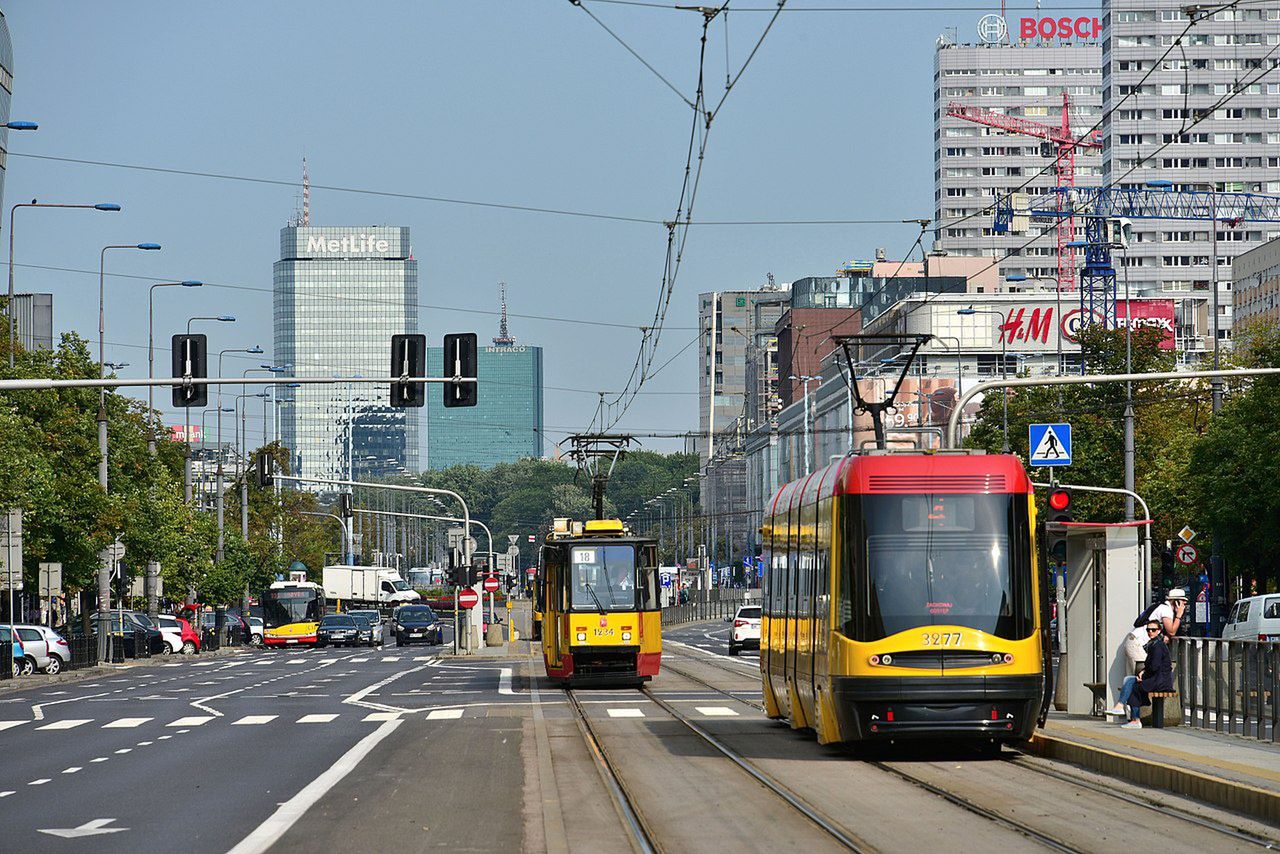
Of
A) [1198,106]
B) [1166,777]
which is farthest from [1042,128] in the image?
[1166,777]

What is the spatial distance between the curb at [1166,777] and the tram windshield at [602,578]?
57.2 feet

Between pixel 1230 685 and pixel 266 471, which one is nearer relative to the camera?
pixel 1230 685

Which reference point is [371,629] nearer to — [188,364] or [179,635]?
[179,635]

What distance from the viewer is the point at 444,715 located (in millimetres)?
28766

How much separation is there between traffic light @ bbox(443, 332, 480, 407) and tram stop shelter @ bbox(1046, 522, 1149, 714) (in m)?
11.2

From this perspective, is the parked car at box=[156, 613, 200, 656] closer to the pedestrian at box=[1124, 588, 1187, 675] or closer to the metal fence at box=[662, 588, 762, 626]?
the metal fence at box=[662, 588, 762, 626]

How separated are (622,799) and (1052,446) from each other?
16613 millimetres

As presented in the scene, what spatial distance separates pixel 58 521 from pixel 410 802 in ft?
126

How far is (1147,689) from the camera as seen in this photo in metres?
21.5

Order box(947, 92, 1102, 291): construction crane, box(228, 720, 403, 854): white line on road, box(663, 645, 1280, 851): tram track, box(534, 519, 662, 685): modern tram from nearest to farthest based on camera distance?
box(663, 645, 1280, 851): tram track
box(228, 720, 403, 854): white line on road
box(534, 519, 662, 685): modern tram
box(947, 92, 1102, 291): construction crane

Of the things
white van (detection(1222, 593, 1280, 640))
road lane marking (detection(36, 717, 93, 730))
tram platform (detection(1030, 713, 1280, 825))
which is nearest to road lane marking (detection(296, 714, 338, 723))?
road lane marking (detection(36, 717, 93, 730))

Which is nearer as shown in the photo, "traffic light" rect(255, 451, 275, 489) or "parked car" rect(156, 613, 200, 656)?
"traffic light" rect(255, 451, 275, 489)

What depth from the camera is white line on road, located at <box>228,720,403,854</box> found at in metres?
12.9

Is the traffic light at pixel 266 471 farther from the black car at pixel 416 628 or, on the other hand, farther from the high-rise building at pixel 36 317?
the high-rise building at pixel 36 317
